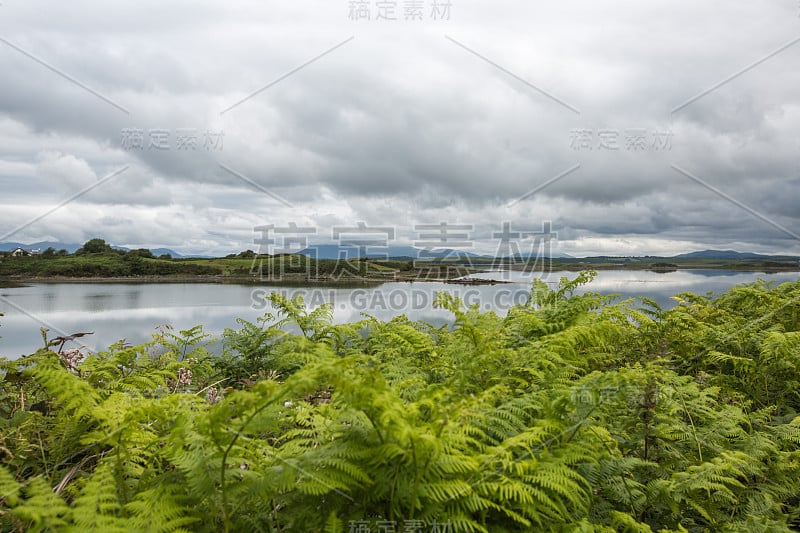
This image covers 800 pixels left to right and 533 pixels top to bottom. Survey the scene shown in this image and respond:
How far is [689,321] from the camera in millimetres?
5941

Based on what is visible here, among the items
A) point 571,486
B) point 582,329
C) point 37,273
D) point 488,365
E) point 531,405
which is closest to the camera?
point 571,486

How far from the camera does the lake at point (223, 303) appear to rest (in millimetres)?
5523

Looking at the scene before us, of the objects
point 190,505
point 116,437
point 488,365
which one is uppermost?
point 488,365

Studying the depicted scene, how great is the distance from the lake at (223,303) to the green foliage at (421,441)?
111cm

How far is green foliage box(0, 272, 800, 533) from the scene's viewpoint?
2000 mm

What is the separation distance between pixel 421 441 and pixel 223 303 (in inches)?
399

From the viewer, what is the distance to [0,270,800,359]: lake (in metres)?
5.52

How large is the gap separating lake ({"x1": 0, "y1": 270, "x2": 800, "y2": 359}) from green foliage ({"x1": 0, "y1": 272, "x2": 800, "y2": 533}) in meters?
1.11

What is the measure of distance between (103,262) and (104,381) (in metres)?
22.4

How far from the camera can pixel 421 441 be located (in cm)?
195

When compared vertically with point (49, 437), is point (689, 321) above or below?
above

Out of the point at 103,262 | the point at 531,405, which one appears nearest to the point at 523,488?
the point at 531,405

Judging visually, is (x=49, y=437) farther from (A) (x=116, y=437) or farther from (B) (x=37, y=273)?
(B) (x=37, y=273)

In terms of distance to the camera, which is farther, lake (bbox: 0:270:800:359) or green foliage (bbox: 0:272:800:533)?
lake (bbox: 0:270:800:359)
